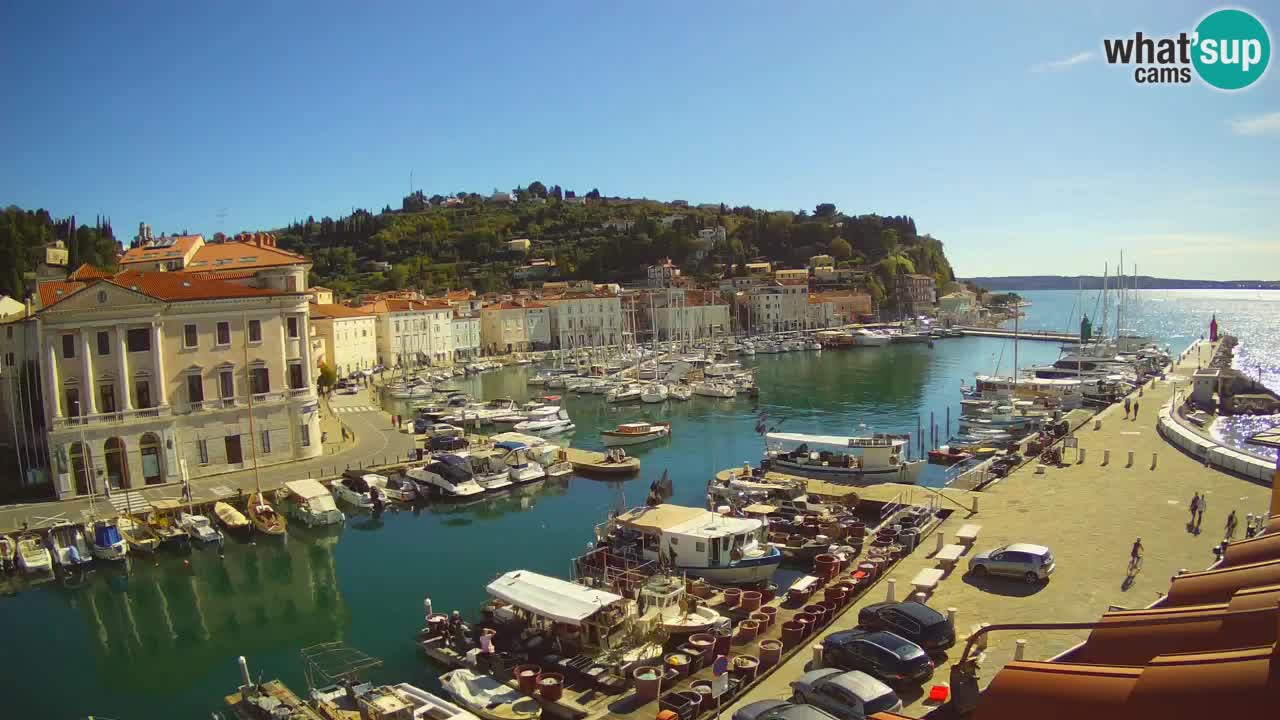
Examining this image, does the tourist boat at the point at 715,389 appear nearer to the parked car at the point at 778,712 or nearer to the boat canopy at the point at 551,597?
the boat canopy at the point at 551,597

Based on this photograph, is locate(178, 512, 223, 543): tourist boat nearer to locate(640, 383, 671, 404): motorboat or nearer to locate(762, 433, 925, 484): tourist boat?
locate(762, 433, 925, 484): tourist boat

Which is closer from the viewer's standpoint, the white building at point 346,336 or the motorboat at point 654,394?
the motorboat at point 654,394

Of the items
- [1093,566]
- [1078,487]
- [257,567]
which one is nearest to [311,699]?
[257,567]

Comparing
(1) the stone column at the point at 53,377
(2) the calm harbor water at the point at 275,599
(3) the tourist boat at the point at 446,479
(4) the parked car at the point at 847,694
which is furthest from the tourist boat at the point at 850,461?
(1) the stone column at the point at 53,377

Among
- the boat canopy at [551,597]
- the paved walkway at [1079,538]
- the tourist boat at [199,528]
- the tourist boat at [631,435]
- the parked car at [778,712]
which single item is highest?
the parked car at [778,712]

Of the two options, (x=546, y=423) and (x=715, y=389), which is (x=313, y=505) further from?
(x=715, y=389)

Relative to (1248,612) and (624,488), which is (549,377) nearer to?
(624,488)

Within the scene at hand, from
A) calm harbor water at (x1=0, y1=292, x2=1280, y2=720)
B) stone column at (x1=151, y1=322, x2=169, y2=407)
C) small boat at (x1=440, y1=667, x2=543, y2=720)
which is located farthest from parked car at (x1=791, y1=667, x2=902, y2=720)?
stone column at (x1=151, y1=322, x2=169, y2=407)
